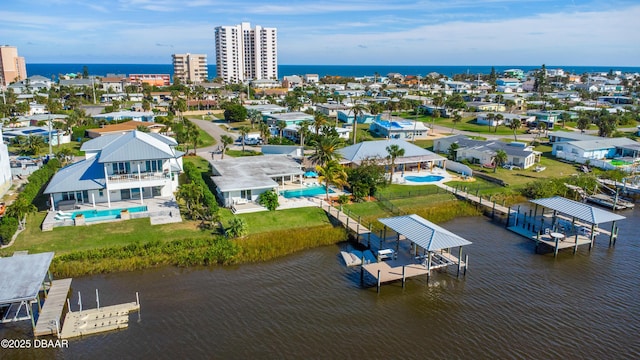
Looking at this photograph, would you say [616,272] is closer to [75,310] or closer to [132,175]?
[75,310]

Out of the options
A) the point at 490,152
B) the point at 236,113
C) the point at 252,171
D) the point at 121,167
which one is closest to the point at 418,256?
the point at 252,171

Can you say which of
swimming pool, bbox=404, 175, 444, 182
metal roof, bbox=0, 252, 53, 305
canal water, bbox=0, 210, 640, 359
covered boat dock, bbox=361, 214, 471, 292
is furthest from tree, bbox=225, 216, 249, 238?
swimming pool, bbox=404, 175, 444, 182

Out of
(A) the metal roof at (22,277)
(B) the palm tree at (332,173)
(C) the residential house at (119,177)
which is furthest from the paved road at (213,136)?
(A) the metal roof at (22,277)

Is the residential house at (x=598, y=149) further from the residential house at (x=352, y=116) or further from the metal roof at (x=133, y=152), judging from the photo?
the metal roof at (x=133, y=152)

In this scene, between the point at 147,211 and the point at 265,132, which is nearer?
the point at 147,211

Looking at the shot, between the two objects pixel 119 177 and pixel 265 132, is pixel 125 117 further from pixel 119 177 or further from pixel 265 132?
pixel 119 177

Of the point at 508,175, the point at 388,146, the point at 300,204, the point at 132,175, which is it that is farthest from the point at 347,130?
the point at 132,175
